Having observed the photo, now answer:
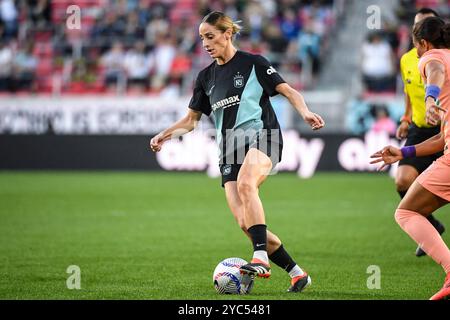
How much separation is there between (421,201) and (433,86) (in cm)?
94

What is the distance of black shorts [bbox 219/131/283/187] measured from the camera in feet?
25.9

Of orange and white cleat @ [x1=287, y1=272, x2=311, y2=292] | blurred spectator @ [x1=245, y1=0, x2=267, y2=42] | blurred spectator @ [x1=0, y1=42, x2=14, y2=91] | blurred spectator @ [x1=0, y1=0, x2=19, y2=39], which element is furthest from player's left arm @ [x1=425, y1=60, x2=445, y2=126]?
blurred spectator @ [x1=0, y1=0, x2=19, y2=39]

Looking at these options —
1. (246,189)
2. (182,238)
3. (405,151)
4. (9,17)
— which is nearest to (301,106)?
(246,189)

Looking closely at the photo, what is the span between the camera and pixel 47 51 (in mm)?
27344

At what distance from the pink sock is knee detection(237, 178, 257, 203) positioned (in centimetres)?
126

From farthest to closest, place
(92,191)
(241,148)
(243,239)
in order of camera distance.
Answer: (92,191) < (243,239) < (241,148)

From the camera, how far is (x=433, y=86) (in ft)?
22.1

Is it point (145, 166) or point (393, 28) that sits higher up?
point (393, 28)

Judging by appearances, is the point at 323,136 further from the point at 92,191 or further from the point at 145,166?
the point at 92,191

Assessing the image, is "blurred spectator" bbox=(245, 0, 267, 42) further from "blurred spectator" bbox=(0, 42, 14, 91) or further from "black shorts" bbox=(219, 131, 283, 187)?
"black shorts" bbox=(219, 131, 283, 187)

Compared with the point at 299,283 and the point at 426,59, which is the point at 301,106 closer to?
the point at 426,59

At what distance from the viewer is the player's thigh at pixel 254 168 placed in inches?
301

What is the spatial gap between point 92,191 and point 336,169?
6814 mm
